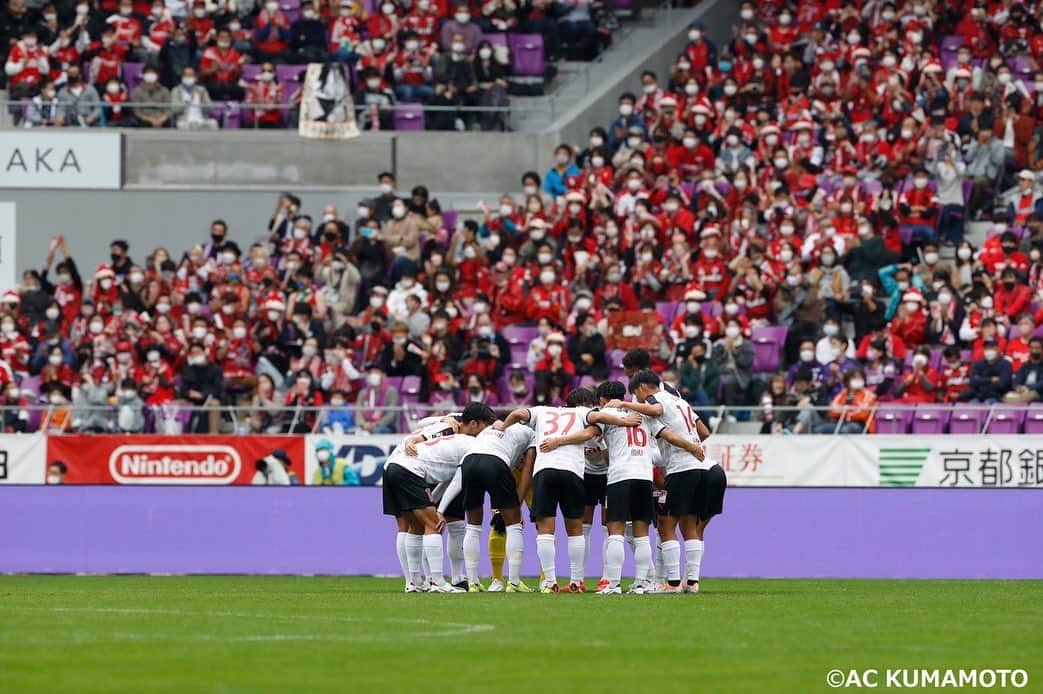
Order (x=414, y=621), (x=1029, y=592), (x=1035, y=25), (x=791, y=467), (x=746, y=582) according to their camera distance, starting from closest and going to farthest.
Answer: (x=414, y=621) → (x=1029, y=592) → (x=746, y=582) → (x=791, y=467) → (x=1035, y=25)

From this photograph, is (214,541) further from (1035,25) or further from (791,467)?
(1035,25)

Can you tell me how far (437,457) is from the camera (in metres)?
20.3

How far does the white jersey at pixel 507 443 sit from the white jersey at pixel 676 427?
140 centimetres

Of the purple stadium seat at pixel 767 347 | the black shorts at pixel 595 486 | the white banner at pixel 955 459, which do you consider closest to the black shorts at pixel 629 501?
the black shorts at pixel 595 486

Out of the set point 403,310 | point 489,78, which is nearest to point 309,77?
point 489,78

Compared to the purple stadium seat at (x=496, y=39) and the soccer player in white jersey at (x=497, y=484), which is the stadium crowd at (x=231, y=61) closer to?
the purple stadium seat at (x=496, y=39)

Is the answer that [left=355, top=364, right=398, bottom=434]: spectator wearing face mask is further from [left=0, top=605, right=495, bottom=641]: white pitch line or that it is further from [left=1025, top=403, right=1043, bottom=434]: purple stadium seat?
[left=0, top=605, right=495, bottom=641]: white pitch line

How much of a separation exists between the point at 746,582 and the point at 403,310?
843cm

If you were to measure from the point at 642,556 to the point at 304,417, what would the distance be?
921 cm

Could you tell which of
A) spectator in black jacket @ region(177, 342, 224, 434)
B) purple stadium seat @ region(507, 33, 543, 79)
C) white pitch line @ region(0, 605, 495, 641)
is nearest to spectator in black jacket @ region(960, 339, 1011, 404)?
spectator in black jacket @ region(177, 342, 224, 434)

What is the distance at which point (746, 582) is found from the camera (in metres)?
24.9

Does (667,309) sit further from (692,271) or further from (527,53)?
(527,53)

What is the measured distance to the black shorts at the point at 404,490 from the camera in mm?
20141

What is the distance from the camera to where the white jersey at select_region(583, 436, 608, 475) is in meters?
20.4
